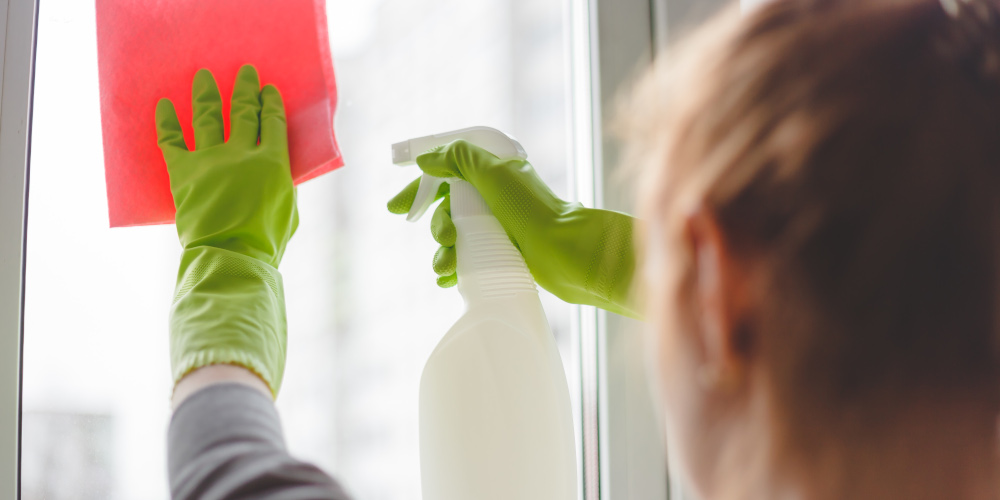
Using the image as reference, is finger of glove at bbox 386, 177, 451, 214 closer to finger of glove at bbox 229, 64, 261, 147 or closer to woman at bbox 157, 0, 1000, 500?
finger of glove at bbox 229, 64, 261, 147

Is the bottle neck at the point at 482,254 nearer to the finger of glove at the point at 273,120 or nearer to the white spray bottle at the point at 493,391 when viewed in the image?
the white spray bottle at the point at 493,391

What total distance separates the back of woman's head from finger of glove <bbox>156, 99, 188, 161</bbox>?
42cm

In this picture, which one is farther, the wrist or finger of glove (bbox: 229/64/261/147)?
finger of glove (bbox: 229/64/261/147)

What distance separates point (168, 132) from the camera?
0.55 metres

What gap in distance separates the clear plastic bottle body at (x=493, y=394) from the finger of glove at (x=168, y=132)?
0.76 feet

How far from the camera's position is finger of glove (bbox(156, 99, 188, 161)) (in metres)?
0.54

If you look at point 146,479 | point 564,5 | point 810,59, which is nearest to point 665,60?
point 564,5

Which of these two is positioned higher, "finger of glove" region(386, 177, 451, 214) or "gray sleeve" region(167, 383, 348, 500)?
"finger of glove" region(386, 177, 451, 214)

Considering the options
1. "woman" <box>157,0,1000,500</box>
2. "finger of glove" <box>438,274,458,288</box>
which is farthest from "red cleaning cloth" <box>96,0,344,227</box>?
"woman" <box>157,0,1000,500</box>

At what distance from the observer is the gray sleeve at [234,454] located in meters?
0.34

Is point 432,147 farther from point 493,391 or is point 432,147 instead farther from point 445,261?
point 493,391

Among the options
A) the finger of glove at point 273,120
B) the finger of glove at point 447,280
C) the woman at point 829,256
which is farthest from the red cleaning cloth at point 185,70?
the woman at point 829,256

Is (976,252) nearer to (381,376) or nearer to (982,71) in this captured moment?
(982,71)

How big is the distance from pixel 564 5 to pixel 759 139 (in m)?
0.46
